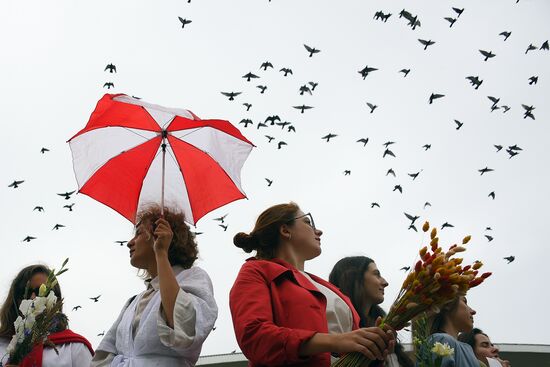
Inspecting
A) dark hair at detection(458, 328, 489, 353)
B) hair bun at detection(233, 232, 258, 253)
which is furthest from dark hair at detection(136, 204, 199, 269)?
dark hair at detection(458, 328, 489, 353)

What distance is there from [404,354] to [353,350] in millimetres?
Answer: 2511

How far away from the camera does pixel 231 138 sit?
205 inches

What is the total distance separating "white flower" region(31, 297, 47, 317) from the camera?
4824mm

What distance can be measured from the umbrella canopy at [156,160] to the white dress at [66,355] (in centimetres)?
107

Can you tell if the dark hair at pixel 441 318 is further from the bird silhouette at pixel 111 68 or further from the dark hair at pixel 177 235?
the bird silhouette at pixel 111 68

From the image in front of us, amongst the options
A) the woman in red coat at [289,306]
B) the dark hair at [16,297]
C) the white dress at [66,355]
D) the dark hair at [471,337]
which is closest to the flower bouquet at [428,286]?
the woman in red coat at [289,306]

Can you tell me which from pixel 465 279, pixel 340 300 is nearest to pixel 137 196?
pixel 340 300

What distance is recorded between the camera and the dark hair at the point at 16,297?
5500mm

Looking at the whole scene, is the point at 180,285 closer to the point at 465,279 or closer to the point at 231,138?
the point at 231,138

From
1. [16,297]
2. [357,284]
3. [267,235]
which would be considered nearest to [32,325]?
[16,297]

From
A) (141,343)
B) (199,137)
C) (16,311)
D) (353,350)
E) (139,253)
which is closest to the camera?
(353,350)

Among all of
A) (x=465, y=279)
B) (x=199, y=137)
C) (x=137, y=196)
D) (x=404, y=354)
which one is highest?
(x=199, y=137)

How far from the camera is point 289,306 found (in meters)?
3.96

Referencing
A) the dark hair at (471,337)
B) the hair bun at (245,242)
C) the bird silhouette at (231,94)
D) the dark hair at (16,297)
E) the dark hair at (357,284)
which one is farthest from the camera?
the bird silhouette at (231,94)
